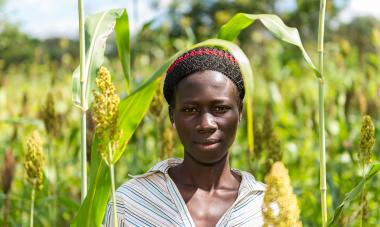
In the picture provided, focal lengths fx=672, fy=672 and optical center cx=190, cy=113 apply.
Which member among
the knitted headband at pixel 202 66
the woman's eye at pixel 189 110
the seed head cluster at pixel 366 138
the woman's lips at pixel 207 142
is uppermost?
the knitted headband at pixel 202 66

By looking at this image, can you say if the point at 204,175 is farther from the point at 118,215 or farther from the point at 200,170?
the point at 118,215

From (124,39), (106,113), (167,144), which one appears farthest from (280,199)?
(167,144)

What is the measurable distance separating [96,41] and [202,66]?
299 mm

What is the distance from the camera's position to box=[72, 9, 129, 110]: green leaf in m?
1.76

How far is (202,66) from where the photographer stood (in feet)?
6.09

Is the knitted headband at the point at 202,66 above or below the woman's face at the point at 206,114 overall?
above

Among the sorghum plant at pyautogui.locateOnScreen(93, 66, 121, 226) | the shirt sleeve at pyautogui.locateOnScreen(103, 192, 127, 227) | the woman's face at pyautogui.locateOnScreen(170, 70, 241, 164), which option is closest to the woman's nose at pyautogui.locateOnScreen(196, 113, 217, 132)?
the woman's face at pyautogui.locateOnScreen(170, 70, 241, 164)

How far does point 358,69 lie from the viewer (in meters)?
9.70

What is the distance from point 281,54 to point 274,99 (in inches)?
124

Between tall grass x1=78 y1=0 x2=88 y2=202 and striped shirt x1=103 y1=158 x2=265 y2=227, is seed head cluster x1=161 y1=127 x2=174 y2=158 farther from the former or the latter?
tall grass x1=78 y1=0 x2=88 y2=202

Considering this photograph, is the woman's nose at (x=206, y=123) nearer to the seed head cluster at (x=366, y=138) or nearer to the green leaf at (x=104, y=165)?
the green leaf at (x=104, y=165)

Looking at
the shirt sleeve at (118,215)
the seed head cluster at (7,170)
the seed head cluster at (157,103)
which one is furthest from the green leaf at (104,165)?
the seed head cluster at (157,103)

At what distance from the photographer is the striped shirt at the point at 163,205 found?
1837 mm

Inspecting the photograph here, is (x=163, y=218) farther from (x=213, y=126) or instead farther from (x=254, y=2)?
(x=254, y=2)
